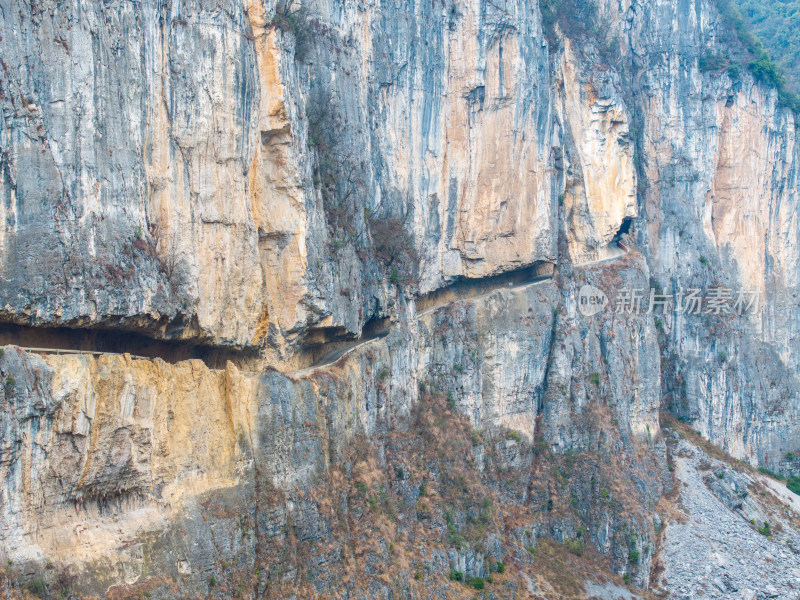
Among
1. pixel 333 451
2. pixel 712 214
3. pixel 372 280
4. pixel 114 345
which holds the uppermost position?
pixel 114 345

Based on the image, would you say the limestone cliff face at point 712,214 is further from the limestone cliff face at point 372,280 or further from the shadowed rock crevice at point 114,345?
the shadowed rock crevice at point 114,345

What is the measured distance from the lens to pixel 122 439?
86.2ft

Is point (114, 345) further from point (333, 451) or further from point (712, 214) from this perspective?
point (712, 214)

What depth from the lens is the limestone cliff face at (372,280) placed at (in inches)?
990

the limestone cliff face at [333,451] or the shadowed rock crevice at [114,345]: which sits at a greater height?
the shadowed rock crevice at [114,345]

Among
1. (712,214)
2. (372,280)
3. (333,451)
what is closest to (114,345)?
(333,451)

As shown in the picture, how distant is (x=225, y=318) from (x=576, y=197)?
23.9 m

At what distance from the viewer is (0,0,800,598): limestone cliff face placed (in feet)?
82.5

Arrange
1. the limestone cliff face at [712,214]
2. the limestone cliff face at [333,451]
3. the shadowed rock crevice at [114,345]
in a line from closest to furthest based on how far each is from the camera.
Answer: the limestone cliff face at [333,451] < the shadowed rock crevice at [114,345] < the limestone cliff face at [712,214]

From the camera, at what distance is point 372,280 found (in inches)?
1476

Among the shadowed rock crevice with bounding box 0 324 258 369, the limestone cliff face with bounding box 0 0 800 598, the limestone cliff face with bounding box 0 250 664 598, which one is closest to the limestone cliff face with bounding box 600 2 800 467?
the limestone cliff face with bounding box 0 0 800 598

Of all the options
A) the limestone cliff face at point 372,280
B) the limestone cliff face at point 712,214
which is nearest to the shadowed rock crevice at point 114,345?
the limestone cliff face at point 372,280

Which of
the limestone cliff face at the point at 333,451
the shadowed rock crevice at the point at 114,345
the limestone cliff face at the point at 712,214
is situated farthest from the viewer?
the limestone cliff face at the point at 712,214

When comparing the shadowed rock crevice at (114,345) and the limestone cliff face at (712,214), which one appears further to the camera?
the limestone cliff face at (712,214)
